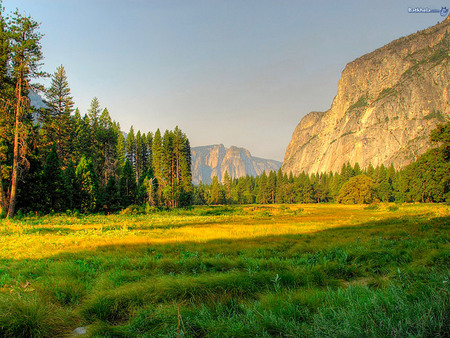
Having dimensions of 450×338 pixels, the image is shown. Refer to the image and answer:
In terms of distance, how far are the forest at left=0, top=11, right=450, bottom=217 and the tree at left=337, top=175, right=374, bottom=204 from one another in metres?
0.26

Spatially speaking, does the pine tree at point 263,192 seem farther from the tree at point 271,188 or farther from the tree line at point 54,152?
the tree line at point 54,152

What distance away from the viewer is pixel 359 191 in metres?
72.6

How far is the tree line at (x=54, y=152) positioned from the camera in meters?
22.2

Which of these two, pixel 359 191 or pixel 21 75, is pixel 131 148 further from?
pixel 359 191

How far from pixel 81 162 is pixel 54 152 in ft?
20.1

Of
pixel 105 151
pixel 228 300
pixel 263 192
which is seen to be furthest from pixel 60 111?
pixel 263 192

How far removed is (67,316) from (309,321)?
3.62m

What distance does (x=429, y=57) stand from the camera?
198m

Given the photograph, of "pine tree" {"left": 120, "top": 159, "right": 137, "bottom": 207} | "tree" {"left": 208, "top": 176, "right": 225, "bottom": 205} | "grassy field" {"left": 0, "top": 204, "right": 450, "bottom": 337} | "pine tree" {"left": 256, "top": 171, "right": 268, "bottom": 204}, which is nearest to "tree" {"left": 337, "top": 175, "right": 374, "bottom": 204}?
Result: "pine tree" {"left": 256, "top": 171, "right": 268, "bottom": 204}

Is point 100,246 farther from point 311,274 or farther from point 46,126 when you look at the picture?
point 46,126

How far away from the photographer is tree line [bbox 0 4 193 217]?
22.2 m

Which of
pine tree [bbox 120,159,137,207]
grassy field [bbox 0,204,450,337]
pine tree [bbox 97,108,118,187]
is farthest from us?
pine tree [bbox 97,108,118,187]

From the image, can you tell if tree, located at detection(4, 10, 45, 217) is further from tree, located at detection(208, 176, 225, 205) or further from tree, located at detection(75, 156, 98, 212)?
tree, located at detection(208, 176, 225, 205)

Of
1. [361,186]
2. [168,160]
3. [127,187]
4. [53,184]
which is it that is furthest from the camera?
[361,186]
